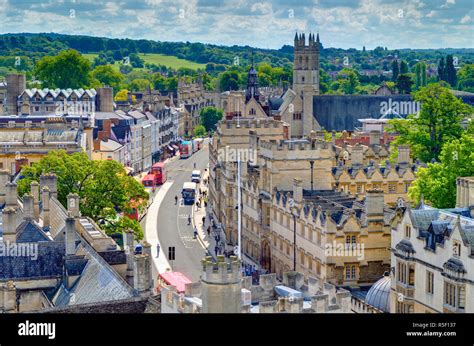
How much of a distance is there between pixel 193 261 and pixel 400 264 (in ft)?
78.6

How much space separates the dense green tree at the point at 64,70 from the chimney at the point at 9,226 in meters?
104

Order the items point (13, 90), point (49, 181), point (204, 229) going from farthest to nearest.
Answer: point (13, 90) < point (204, 229) < point (49, 181)

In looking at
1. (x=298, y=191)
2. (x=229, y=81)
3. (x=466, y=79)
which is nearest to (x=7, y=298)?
(x=298, y=191)

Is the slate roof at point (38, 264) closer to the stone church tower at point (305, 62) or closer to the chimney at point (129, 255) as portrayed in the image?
the chimney at point (129, 255)

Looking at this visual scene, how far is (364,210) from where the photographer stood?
41500 millimetres

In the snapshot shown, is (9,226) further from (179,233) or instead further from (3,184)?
(179,233)

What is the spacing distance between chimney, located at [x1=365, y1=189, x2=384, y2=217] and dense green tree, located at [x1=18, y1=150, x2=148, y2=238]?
544 inches

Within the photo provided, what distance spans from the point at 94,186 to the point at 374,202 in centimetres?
1707

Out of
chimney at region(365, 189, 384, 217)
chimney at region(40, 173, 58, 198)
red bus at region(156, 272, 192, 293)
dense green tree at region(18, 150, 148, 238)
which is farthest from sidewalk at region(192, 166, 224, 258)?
chimney at region(365, 189, 384, 217)

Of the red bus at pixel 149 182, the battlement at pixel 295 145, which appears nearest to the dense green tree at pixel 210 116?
the red bus at pixel 149 182

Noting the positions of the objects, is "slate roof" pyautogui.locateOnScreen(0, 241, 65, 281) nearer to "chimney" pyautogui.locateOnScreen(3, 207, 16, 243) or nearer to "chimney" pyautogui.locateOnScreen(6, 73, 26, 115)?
"chimney" pyautogui.locateOnScreen(3, 207, 16, 243)

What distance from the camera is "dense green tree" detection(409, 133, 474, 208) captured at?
47.1m

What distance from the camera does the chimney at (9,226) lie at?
35.2 metres

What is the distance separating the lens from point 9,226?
35.6 metres
